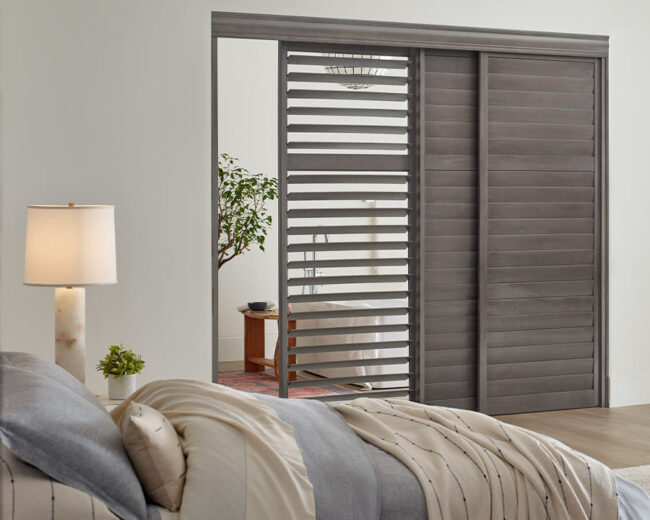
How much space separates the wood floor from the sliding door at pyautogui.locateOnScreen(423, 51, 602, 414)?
6.2 inches

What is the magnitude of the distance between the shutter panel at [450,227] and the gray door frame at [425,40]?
133 millimetres

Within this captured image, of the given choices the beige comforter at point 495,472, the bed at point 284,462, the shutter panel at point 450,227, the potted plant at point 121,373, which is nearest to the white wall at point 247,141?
the shutter panel at point 450,227

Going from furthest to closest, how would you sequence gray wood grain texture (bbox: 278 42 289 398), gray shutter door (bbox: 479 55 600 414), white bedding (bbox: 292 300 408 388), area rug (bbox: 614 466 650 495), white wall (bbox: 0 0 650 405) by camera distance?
white bedding (bbox: 292 300 408 388), gray shutter door (bbox: 479 55 600 414), gray wood grain texture (bbox: 278 42 289 398), white wall (bbox: 0 0 650 405), area rug (bbox: 614 466 650 495)

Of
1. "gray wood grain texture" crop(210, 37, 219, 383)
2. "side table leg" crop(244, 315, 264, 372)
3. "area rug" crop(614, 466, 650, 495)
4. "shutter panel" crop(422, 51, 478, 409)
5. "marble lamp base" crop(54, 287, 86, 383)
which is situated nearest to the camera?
"marble lamp base" crop(54, 287, 86, 383)

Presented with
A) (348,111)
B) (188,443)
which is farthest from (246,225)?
(188,443)

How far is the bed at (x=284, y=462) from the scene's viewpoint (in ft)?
5.65

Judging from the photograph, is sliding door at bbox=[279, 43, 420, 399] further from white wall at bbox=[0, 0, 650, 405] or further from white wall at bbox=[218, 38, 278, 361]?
white wall at bbox=[218, 38, 278, 361]

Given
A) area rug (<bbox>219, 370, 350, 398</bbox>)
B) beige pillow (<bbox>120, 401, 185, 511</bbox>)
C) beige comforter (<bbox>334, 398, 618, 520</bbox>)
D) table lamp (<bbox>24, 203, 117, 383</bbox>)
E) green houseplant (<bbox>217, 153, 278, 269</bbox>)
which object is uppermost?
green houseplant (<bbox>217, 153, 278, 269</bbox>)

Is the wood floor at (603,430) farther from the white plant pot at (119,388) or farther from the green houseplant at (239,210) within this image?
the green houseplant at (239,210)

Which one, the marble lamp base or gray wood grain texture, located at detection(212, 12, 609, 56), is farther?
gray wood grain texture, located at detection(212, 12, 609, 56)

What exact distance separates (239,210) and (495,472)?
4.65 metres

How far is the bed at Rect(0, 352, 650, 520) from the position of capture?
1.72 meters

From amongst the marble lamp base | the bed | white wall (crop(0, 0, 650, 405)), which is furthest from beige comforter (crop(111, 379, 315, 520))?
white wall (crop(0, 0, 650, 405))

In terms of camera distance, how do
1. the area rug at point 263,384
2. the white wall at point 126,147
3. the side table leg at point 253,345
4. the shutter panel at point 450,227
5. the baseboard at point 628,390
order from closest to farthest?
the white wall at point 126,147 → the shutter panel at point 450,227 → the baseboard at point 628,390 → the area rug at point 263,384 → the side table leg at point 253,345
